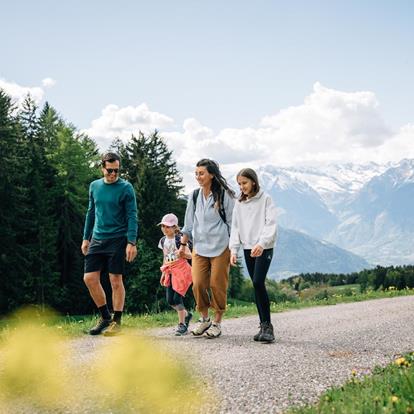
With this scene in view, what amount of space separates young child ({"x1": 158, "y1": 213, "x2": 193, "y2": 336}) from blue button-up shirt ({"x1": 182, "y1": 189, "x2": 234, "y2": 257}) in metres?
0.71

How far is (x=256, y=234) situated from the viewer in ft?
26.0

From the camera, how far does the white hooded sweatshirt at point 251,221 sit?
→ 25.8 ft

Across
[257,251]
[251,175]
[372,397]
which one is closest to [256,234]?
[257,251]

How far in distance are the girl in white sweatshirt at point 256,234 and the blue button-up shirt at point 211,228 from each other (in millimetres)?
222

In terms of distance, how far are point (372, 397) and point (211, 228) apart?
4.46 metres

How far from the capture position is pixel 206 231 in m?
8.25

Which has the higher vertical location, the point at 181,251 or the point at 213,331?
the point at 181,251

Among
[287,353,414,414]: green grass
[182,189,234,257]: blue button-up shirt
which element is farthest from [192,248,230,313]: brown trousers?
[287,353,414,414]: green grass

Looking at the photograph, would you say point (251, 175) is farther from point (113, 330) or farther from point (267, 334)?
point (113, 330)

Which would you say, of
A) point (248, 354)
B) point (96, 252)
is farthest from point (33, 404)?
point (96, 252)

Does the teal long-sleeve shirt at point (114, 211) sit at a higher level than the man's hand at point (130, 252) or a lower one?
higher

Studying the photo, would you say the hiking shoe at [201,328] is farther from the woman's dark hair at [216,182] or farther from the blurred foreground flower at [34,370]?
the blurred foreground flower at [34,370]

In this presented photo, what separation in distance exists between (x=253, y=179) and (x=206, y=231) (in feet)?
3.63

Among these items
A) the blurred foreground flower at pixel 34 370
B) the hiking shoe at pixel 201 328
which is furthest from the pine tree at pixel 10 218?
the hiking shoe at pixel 201 328
